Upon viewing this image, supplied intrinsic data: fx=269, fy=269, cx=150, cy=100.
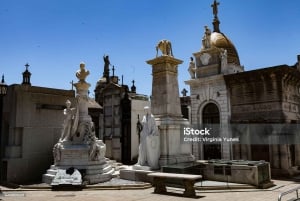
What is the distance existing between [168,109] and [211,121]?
595 cm

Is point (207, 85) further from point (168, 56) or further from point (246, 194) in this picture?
point (246, 194)

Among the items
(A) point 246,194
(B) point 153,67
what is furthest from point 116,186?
(B) point 153,67

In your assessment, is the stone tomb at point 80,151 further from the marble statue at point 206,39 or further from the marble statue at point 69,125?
the marble statue at point 206,39

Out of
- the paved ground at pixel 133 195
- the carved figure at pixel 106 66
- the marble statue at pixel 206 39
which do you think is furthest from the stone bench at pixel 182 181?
the carved figure at pixel 106 66

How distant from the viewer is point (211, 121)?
1583 centimetres

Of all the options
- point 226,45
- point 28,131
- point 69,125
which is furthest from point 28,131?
point 226,45

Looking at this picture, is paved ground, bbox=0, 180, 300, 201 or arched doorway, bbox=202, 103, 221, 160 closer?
paved ground, bbox=0, 180, 300, 201

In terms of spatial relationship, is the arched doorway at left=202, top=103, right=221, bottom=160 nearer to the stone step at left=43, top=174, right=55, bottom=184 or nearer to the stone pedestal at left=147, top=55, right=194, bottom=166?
the stone pedestal at left=147, top=55, right=194, bottom=166

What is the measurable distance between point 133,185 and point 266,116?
809 cm

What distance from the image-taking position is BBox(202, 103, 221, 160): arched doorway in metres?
15.5

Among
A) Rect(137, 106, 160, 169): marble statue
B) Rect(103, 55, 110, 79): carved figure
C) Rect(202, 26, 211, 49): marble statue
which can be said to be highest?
Rect(103, 55, 110, 79): carved figure

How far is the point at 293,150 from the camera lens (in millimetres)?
13648

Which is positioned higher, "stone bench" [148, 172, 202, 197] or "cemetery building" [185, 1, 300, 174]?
"cemetery building" [185, 1, 300, 174]

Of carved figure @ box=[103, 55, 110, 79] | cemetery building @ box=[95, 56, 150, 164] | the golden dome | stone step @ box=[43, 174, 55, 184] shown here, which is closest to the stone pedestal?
stone step @ box=[43, 174, 55, 184]
